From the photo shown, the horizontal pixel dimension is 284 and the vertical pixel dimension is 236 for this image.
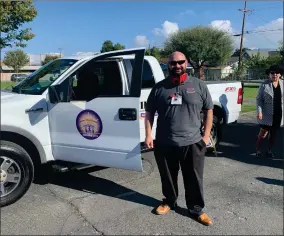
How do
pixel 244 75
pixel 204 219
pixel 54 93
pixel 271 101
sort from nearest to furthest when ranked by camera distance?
pixel 204 219
pixel 54 93
pixel 271 101
pixel 244 75

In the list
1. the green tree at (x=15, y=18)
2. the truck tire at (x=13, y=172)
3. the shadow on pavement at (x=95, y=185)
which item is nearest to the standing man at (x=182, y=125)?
the shadow on pavement at (x=95, y=185)

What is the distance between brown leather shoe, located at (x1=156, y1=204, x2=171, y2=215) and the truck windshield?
2070 millimetres

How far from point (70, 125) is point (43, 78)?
103 cm

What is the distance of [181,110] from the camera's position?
3408mm

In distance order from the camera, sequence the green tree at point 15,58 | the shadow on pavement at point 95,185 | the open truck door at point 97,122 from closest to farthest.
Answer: the open truck door at point 97,122
the shadow on pavement at point 95,185
the green tree at point 15,58

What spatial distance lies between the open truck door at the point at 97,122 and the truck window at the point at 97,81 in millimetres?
14

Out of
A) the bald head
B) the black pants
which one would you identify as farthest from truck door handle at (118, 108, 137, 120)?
the bald head

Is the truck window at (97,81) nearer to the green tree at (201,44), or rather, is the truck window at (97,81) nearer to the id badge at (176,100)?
the id badge at (176,100)

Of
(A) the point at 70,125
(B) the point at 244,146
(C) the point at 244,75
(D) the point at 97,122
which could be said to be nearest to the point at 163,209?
(D) the point at 97,122

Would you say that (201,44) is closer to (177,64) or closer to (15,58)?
(177,64)

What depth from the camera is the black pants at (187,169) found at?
3.53 meters

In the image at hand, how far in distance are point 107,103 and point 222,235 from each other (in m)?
1.95

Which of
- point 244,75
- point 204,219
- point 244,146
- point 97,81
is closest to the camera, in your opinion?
point 204,219

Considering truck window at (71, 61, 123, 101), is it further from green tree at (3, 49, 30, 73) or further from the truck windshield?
green tree at (3, 49, 30, 73)
